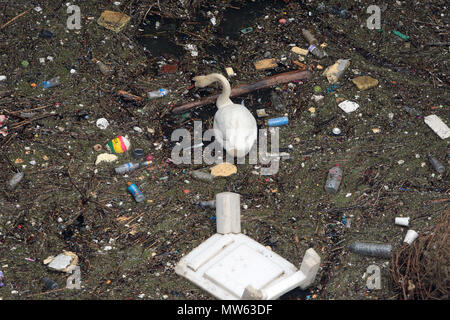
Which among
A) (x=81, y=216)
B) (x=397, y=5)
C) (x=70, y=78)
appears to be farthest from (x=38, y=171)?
(x=397, y=5)

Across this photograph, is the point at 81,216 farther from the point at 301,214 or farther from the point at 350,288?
the point at 350,288

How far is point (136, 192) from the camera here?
17.6 feet

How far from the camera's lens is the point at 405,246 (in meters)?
4.80

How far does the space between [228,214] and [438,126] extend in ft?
9.05

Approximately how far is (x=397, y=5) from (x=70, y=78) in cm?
448

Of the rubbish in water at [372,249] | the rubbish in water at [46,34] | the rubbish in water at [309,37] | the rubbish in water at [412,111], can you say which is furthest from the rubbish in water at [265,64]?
the rubbish in water at [372,249]

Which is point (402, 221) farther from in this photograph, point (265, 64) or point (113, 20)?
point (113, 20)

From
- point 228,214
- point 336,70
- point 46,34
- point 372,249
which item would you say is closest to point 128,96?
point 46,34

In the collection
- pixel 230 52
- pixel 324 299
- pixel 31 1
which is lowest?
pixel 324 299

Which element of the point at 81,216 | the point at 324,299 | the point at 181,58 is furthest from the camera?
the point at 181,58

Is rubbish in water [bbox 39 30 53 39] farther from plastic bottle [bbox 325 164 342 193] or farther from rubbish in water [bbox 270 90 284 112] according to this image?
plastic bottle [bbox 325 164 342 193]

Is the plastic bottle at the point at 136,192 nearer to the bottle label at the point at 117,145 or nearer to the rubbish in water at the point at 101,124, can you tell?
the bottle label at the point at 117,145

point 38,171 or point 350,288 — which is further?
point 38,171

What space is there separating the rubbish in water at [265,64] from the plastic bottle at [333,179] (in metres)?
1.76
